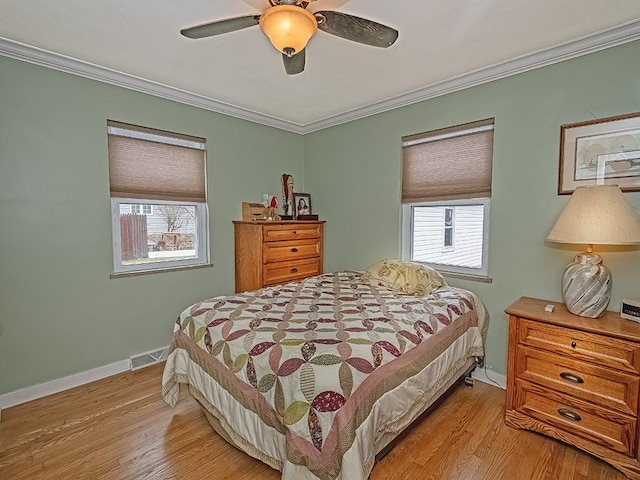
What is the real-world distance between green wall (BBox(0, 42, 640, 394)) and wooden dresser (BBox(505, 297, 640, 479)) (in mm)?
504

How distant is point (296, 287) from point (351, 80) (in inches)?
71.3

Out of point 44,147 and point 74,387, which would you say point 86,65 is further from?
point 74,387

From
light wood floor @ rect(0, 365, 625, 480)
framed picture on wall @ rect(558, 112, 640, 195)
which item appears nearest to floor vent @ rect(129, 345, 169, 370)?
light wood floor @ rect(0, 365, 625, 480)

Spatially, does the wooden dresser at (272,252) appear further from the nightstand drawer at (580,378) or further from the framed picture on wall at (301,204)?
the nightstand drawer at (580,378)

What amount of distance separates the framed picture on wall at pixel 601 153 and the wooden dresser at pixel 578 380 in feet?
2.79

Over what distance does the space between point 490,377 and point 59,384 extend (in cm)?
340

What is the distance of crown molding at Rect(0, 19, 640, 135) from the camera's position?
2.02 metres

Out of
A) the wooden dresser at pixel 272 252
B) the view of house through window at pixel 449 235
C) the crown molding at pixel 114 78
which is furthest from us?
the wooden dresser at pixel 272 252

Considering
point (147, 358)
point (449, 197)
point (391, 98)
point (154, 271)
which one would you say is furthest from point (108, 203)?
point (449, 197)

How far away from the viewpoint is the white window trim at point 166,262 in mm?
2684

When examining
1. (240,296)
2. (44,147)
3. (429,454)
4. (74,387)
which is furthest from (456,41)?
(74,387)

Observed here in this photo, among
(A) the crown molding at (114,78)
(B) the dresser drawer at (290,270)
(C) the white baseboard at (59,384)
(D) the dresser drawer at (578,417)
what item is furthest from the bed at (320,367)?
(A) the crown molding at (114,78)

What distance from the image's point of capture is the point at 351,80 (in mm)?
2682

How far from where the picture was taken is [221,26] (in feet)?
5.06
